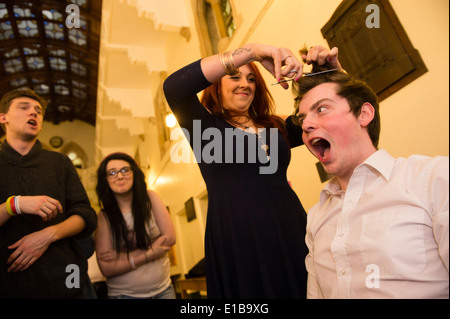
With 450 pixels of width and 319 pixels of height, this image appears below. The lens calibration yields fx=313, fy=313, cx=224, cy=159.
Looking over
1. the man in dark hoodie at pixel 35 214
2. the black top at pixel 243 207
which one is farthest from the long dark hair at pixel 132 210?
the black top at pixel 243 207

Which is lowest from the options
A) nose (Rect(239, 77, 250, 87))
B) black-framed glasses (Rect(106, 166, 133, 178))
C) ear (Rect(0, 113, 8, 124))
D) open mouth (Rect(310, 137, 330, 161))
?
open mouth (Rect(310, 137, 330, 161))

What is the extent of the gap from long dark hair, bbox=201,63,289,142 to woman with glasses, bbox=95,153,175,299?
2.83 feet

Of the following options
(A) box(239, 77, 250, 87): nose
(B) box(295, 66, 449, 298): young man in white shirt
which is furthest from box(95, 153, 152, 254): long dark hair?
(B) box(295, 66, 449, 298): young man in white shirt

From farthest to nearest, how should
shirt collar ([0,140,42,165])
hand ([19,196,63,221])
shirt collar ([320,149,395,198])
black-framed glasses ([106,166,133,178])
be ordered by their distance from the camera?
black-framed glasses ([106,166,133,178]), shirt collar ([0,140,42,165]), hand ([19,196,63,221]), shirt collar ([320,149,395,198])

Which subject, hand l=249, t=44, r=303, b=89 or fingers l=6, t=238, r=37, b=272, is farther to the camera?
fingers l=6, t=238, r=37, b=272

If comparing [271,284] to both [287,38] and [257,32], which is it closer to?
[287,38]

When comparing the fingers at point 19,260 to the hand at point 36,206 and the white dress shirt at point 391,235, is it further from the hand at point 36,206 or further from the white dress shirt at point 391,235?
the white dress shirt at point 391,235

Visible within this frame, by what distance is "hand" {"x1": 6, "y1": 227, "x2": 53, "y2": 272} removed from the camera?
124 centimetres

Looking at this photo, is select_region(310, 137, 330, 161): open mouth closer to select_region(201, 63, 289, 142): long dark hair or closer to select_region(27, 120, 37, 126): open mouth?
select_region(201, 63, 289, 142): long dark hair

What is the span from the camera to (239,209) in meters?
1.19

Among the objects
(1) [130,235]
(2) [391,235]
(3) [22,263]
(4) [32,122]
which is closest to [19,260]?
(3) [22,263]

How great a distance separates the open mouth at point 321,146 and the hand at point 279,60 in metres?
0.22

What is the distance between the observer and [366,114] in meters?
1.07

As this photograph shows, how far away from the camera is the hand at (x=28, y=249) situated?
1.24 meters
